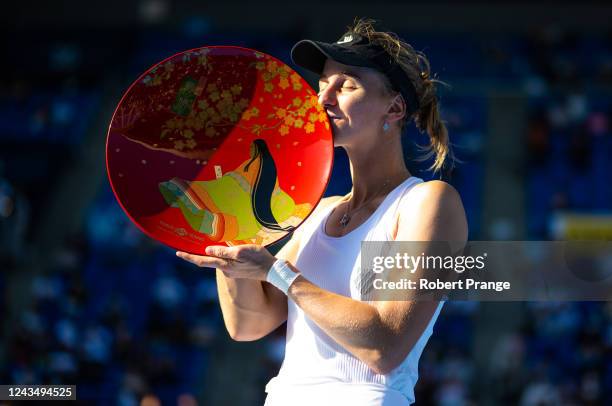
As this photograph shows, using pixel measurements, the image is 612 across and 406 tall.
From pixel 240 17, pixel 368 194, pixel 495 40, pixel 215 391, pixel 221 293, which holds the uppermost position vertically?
pixel 240 17

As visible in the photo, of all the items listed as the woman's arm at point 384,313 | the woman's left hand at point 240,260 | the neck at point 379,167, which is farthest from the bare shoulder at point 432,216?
the woman's left hand at point 240,260

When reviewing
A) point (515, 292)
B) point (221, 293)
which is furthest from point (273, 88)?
point (515, 292)

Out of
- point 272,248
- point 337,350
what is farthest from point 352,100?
point 272,248

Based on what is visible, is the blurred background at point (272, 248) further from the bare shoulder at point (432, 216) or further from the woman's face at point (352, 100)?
the bare shoulder at point (432, 216)

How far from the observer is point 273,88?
7.33 ft

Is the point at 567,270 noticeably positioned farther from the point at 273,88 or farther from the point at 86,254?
the point at 86,254

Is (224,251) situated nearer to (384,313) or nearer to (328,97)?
(384,313)

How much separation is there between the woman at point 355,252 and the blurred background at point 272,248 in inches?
182

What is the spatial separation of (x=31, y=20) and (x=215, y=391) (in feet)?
27.5

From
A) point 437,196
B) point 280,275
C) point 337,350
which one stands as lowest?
point 337,350

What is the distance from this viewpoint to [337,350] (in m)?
2.01

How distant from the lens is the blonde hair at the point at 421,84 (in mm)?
2195

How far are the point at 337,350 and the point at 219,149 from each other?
559 millimetres

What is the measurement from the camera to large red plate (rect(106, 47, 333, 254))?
213cm
